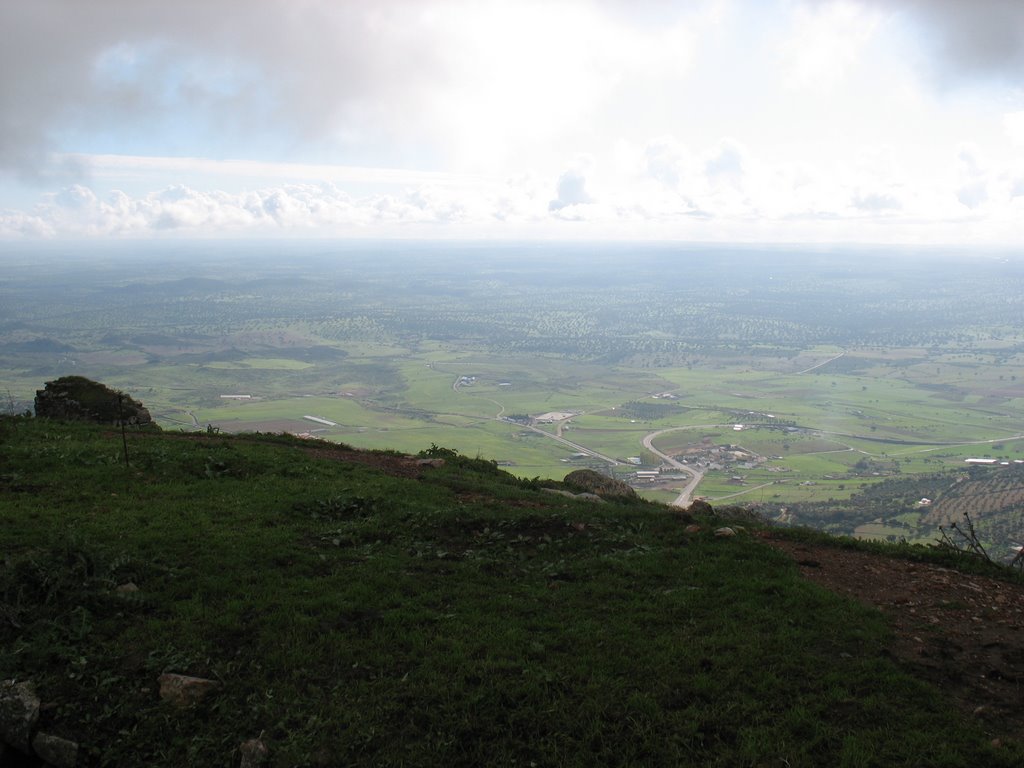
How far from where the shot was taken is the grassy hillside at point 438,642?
6.60 metres

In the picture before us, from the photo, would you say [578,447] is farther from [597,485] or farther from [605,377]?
[597,485]

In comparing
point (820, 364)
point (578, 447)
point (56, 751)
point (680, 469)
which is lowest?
point (578, 447)

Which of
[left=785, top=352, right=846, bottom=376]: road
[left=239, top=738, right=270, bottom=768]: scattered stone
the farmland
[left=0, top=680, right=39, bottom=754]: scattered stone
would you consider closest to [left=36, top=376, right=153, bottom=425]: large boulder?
[left=0, top=680, right=39, bottom=754]: scattered stone

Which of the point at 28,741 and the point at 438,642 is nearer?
the point at 28,741

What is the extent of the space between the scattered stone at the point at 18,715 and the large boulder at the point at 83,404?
1625cm

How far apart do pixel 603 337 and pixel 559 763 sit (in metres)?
145

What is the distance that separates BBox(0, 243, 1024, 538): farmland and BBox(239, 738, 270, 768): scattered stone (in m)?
Result: 27.6

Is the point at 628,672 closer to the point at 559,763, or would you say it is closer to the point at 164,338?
the point at 559,763

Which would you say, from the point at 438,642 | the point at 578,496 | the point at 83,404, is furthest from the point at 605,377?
the point at 438,642

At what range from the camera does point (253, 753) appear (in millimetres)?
6391

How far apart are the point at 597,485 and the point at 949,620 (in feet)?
33.6

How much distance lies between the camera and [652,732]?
22.0ft

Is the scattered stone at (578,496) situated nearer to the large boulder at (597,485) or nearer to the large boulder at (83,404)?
the large boulder at (597,485)

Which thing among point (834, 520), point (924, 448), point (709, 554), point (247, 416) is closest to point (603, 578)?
point (709, 554)
